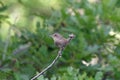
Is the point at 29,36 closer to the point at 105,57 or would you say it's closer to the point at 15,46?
the point at 15,46

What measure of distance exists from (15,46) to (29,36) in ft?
0.30

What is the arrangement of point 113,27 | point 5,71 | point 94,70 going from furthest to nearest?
point 113,27 → point 94,70 → point 5,71

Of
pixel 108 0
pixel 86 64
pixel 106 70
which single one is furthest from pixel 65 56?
pixel 108 0

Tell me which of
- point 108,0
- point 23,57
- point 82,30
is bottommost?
point 23,57

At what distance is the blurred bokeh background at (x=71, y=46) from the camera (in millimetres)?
2113

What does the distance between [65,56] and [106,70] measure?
9.9 inches

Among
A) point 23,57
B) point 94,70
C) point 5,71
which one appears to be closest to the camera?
point 5,71

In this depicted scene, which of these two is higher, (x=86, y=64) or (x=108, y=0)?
(x=108, y=0)

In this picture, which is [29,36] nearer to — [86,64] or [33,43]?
[33,43]

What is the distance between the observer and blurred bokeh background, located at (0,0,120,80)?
2113 millimetres

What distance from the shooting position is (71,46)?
223 centimetres

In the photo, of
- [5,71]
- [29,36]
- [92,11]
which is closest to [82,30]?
[92,11]

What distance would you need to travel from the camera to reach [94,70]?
7.08 feet

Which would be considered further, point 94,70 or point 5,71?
point 94,70
